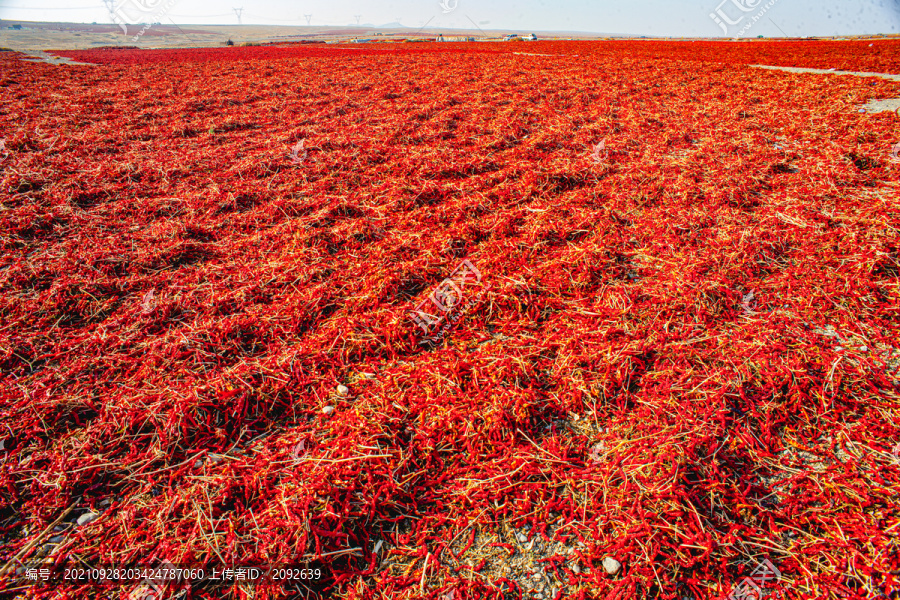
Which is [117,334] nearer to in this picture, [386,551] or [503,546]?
[386,551]

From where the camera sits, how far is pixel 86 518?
8.32 ft

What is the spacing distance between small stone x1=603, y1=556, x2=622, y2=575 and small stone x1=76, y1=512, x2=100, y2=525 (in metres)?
3.34

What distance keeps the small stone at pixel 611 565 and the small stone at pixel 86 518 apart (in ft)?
10.9

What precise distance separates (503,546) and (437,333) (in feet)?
6.83

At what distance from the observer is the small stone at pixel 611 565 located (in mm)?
2235

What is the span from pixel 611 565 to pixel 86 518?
11.2 feet

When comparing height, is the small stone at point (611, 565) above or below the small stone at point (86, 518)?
above

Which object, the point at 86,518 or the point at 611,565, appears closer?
the point at 611,565
